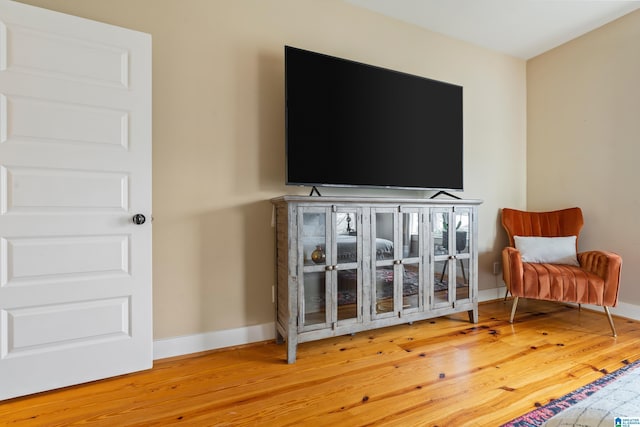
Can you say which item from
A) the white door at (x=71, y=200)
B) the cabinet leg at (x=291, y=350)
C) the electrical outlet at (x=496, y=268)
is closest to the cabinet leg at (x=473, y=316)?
the electrical outlet at (x=496, y=268)

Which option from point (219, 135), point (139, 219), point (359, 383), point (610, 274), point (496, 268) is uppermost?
point (219, 135)

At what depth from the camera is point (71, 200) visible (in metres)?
1.66

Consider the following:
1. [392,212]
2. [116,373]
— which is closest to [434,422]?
[392,212]

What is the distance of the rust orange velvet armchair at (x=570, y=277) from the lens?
2291 millimetres

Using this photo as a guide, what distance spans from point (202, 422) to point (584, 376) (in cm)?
197

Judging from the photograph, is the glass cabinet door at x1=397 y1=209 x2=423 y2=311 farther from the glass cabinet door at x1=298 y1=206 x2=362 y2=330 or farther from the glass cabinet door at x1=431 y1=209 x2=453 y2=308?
the glass cabinet door at x1=298 y1=206 x2=362 y2=330

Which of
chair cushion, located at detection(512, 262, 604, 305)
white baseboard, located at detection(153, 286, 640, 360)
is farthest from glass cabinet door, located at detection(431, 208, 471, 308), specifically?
white baseboard, located at detection(153, 286, 640, 360)

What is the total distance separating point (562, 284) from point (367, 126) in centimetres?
189

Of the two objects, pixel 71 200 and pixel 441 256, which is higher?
pixel 71 200

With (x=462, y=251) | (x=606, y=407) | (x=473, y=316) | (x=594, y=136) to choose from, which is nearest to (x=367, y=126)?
(x=462, y=251)

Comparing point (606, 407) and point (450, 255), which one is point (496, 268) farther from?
point (606, 407)

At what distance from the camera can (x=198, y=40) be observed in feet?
6.75

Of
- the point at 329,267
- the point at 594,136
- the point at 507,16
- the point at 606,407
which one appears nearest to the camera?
the point at 606,407

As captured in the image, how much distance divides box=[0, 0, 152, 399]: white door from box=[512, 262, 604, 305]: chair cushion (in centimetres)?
272
